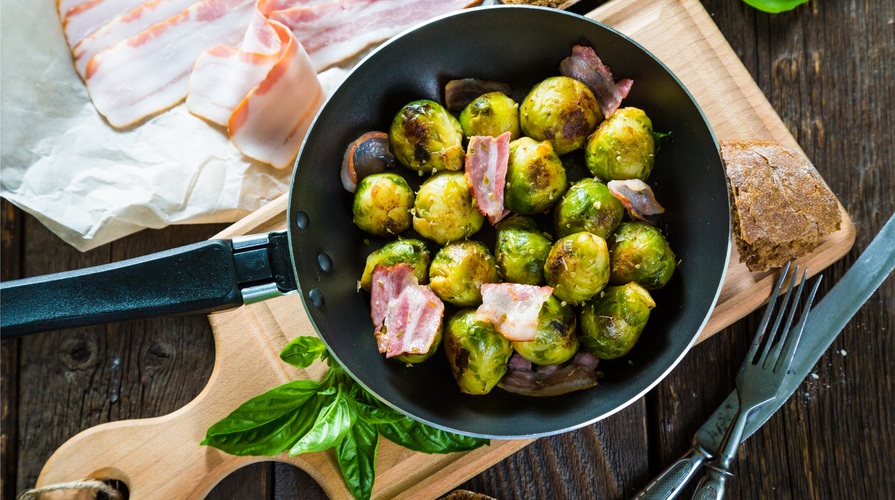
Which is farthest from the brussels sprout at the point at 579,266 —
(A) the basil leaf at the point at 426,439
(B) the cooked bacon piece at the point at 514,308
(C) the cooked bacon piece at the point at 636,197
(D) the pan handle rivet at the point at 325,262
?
(D) the pan handle rivet at the point at 325,262

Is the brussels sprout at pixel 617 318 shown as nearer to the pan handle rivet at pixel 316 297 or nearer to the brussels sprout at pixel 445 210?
the brussels sprout at pixel 445 210

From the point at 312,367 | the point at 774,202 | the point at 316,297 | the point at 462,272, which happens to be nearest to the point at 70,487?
the point at 312,367

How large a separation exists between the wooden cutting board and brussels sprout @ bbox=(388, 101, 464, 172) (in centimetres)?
50

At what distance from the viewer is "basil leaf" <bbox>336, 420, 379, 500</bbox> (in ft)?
5.53

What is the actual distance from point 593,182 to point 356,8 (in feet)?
4.12

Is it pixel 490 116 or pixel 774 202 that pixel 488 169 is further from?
pixel 774 202

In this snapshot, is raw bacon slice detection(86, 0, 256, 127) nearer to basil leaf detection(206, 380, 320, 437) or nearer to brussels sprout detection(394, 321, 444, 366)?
basil leaf detection(206, 380, 320, 437)

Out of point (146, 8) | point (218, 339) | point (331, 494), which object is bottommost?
point (331, 494)

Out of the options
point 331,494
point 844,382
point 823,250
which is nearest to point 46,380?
point 331,494

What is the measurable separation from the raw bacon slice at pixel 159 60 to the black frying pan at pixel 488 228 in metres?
0.95

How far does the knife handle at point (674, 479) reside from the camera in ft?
6.21

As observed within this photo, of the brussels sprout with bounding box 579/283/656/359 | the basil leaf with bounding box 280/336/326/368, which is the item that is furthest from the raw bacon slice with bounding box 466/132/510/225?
the basil leaf with bounding box 280/336/326/368

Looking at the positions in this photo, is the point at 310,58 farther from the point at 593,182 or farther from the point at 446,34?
the point at 593,182

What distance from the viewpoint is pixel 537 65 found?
1.82m
